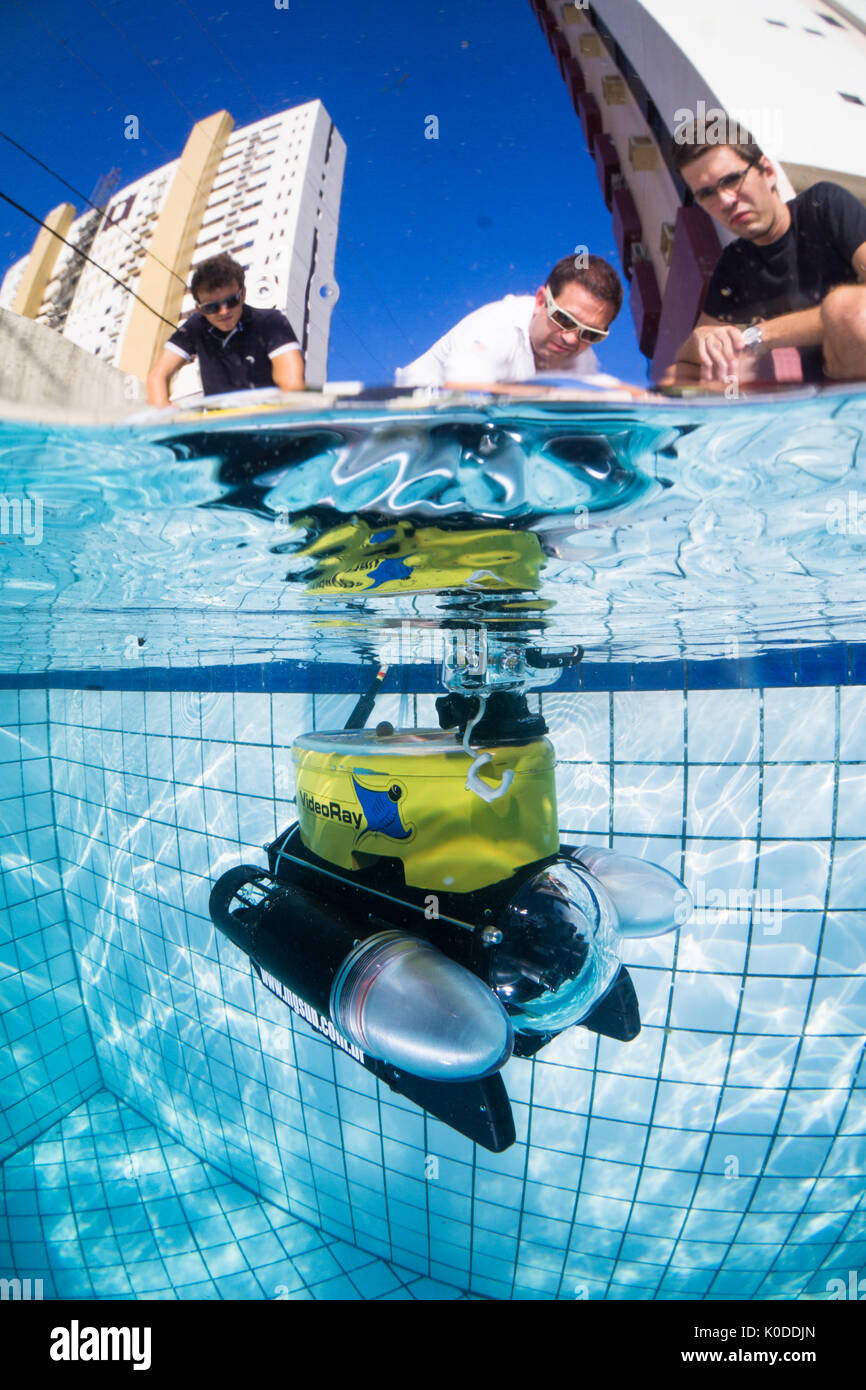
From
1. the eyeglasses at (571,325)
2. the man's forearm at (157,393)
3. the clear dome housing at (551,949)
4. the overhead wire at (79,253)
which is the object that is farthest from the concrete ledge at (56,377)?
the clear dome housing at (551,949)

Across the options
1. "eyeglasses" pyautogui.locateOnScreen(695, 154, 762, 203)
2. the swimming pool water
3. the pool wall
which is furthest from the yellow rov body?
the pool wall

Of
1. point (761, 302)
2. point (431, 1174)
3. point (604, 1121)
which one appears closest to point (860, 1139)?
point (604, 1121)

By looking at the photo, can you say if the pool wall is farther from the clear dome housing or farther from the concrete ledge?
the concrete ledge

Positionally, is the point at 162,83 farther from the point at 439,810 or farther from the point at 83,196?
the point at 439,810

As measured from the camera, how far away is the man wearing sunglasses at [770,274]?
1.01 meters

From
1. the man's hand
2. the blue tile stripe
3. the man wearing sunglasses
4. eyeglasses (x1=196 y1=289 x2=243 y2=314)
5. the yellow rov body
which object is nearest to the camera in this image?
the man wearing sunglasses

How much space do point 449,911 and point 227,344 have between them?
154 cm

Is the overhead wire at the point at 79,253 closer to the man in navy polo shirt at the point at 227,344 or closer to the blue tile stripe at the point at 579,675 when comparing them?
the man in navy polo shirt at the point at 227,344

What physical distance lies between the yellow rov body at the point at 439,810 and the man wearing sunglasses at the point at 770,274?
1.12 m

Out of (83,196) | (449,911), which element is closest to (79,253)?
(83,196)

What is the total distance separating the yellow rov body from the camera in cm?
169

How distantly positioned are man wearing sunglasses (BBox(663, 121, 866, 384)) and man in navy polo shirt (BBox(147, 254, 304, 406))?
0.82m
